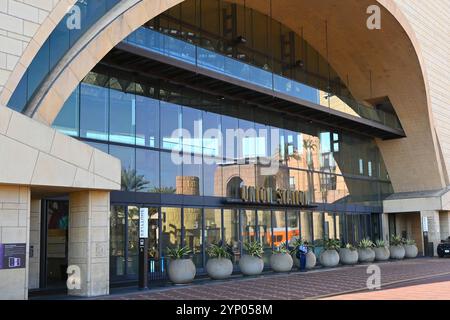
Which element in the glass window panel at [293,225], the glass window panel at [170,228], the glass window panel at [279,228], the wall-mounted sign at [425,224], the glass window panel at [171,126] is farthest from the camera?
the wall-mounted sign at [425,224]

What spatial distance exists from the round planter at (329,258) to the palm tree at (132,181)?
947 centimetres

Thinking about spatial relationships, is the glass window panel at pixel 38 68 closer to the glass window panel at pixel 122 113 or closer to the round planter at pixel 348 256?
the glass window panel at pixel 122 113

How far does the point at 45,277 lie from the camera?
17.6 m

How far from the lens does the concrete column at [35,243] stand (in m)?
17.2

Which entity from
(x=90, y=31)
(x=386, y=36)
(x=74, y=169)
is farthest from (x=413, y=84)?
(x=74, y=169)

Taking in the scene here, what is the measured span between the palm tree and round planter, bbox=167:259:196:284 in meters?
3.21

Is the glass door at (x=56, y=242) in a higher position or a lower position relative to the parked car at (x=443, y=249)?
higher

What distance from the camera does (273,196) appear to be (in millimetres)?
25938

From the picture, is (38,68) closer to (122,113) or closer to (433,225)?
(122,113)

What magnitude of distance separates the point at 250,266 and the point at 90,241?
809cm

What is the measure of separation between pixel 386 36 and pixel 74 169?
23.0 metres

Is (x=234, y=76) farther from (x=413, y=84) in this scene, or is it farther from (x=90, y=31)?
(x=413, y=84)

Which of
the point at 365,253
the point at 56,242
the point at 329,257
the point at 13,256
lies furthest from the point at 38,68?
the point at 365,253

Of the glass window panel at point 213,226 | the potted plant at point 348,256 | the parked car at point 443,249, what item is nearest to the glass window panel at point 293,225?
the potted plant at point 348,256
